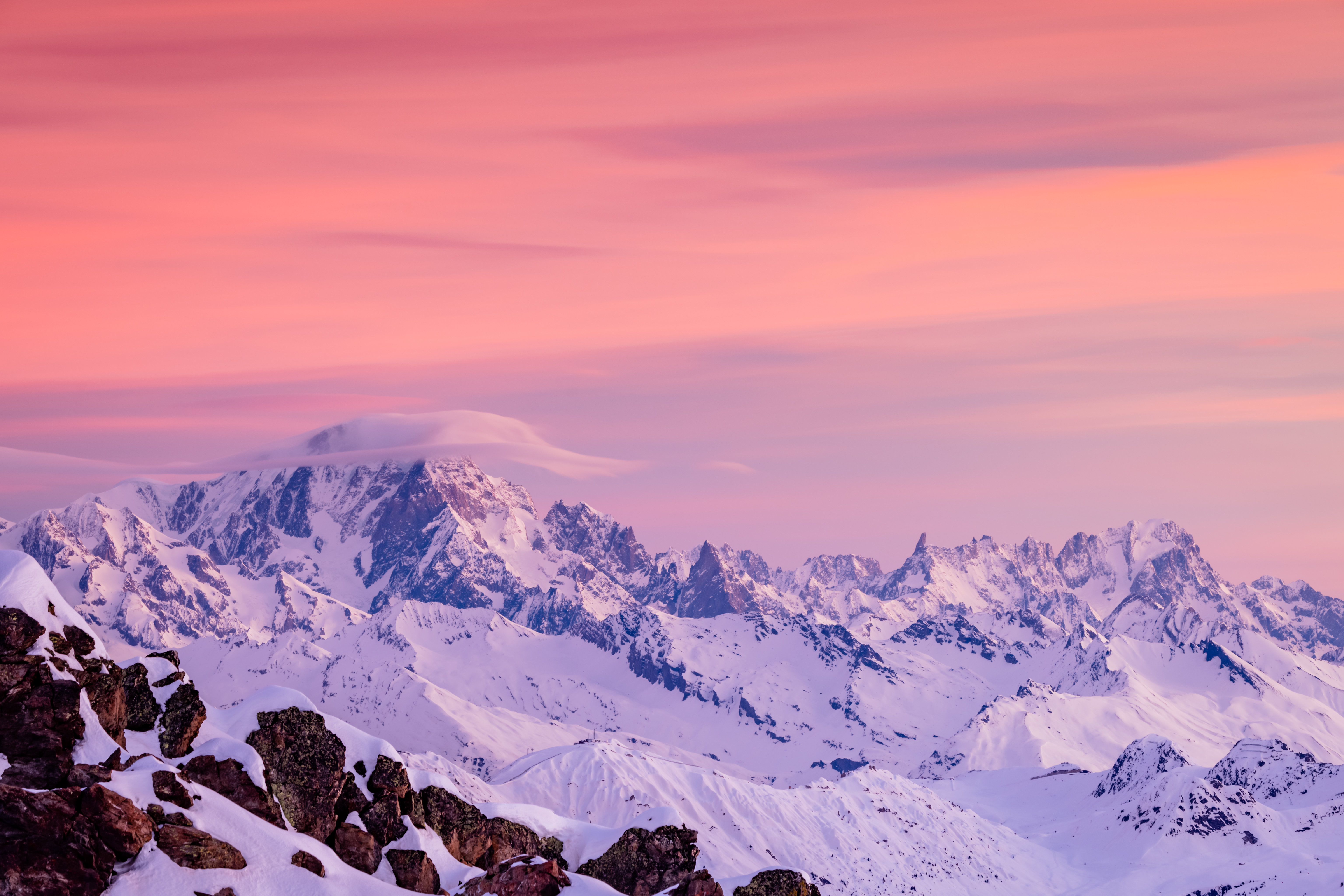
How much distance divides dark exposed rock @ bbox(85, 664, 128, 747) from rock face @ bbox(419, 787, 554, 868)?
2638 cm

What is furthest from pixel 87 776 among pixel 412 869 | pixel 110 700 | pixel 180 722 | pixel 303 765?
pixel 412 869

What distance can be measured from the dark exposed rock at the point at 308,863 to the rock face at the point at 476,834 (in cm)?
1674

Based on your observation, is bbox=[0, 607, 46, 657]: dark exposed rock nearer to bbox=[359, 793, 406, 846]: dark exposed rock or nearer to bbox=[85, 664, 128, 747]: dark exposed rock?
bbox=[85, 664, 128, 747]: dark exposed rock

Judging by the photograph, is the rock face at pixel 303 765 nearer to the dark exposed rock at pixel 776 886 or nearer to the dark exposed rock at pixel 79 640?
the dark exposed rock at pixel 79 640

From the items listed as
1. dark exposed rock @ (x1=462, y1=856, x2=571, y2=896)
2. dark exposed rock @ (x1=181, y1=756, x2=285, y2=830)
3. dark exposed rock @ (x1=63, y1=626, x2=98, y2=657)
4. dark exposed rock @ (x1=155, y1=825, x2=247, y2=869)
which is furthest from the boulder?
dark exposed rock @ (x1=462, y1=856, x2=571, y2=896)

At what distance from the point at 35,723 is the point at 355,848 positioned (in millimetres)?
25988

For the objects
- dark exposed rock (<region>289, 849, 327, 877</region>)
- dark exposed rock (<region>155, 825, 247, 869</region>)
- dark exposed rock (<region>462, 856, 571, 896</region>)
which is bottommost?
dark exposed rock (<region>462, 856, 571, 896</region>)

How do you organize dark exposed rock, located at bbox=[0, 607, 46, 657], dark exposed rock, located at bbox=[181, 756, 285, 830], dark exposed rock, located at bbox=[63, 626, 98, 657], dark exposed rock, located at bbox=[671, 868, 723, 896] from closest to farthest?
dark exposed rock, located at bbox=[0, 607, 46, 657] → dark exposed rock, located at bbox=[63, 626, 98, 657] → dark exposed rock, located at bbox=[181, 756, 285, 830] → dark exposed rock, located at bbox=[671, 868, 723, 896]

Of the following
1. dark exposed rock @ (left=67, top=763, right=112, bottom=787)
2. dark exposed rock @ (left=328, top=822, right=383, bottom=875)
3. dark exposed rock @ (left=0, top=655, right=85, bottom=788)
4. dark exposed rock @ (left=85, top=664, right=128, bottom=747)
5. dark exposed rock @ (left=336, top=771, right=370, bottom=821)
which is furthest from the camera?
dark exposed rock @ (left=336, top=771, right=370, bottom=821)

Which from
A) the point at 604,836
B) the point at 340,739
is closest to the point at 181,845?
the point at 340,739

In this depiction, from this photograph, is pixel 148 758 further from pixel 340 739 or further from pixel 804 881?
pixel 804 881

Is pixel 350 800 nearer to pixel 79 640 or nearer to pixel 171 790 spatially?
pixel 171 790

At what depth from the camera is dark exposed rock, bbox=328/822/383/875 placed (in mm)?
96812

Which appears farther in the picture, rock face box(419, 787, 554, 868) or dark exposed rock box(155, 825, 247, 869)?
rock face box(419, 787, 554, 868)
